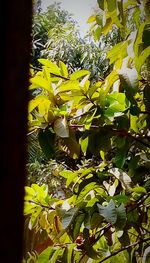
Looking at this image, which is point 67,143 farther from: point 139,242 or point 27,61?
point 27,61

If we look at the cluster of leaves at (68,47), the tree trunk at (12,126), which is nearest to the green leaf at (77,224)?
the tree trunk at (12,126)

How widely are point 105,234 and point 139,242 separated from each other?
77 millimetres

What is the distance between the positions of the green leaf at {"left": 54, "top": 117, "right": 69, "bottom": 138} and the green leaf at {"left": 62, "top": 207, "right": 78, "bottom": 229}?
0.48 feet

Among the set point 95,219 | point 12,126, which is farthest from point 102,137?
point 12,126

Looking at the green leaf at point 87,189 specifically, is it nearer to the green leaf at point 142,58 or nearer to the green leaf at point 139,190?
the green leaf at point 139,190

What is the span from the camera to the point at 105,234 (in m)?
0.89

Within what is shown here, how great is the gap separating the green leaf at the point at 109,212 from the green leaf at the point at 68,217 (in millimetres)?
67

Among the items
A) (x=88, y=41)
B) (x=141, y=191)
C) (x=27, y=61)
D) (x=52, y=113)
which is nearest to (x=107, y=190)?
(x=141, y=191)

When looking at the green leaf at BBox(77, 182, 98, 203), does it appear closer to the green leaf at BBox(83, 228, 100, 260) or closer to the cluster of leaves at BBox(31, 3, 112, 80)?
the green leaf at BBox(83, 228, 100, 260)

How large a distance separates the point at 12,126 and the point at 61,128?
1.31 feet

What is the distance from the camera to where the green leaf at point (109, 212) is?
730mm

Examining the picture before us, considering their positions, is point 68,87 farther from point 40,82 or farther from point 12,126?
point 12,126

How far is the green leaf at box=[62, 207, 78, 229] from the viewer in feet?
2.59

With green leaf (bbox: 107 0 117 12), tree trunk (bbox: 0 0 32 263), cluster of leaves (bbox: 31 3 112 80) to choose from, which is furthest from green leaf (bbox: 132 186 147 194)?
cluster of leaves (bbox: 31 3 112 80)
